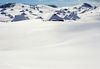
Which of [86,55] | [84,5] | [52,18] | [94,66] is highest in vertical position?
[84,5]

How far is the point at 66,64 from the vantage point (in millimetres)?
2518

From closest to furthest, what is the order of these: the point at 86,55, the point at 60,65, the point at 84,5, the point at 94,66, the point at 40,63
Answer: the point at 94,66 < the point at 60,65 < the point at 40,63 < the point at 86,55 < the point at 84,5

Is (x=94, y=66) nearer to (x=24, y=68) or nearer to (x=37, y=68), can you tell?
(x=37, y=68)

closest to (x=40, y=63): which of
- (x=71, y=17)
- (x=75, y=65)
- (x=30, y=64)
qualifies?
(x=30, y=64)

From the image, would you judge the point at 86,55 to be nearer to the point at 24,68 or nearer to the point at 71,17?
the point at 24,68

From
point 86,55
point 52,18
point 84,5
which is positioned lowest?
point 86,55

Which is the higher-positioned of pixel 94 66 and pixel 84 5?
pixel 84 5

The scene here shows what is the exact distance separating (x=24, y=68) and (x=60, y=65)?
0.71m

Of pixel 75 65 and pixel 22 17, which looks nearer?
pixel 75 65

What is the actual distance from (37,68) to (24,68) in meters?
0.24

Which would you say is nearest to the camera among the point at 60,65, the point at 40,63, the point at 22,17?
the point at 60,65

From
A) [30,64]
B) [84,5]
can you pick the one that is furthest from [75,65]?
[84,5]

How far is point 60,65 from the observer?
249 cm

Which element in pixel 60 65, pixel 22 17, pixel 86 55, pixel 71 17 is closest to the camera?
pixel 60 65
